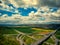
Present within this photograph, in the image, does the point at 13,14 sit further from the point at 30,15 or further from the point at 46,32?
the point at 46,32

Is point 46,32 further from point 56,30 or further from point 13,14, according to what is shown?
point 13,14

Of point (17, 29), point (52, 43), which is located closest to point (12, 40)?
point (17, 29)


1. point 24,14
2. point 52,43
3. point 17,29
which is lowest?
point 52,43

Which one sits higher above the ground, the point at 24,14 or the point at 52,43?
the point at 24,14

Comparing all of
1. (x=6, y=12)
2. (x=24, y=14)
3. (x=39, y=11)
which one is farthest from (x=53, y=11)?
(x=6, y=12)

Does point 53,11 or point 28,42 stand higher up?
point 53,11

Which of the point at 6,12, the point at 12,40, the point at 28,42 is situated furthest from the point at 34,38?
the point at 6,12

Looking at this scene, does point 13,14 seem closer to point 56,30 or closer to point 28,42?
point 28,42
